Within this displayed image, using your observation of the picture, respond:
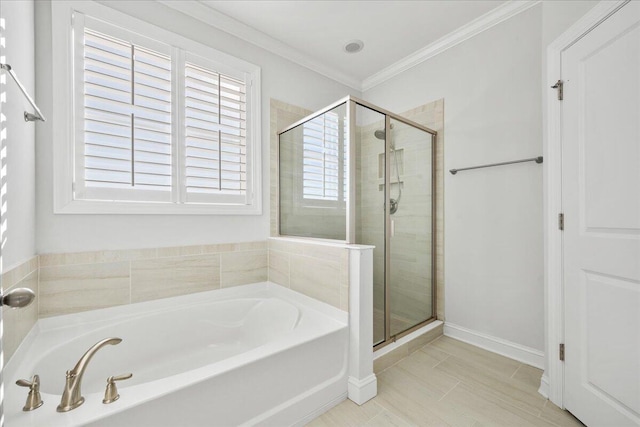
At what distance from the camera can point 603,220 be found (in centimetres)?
129

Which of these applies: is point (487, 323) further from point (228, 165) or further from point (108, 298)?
point (108, 298)

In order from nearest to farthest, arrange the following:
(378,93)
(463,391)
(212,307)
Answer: (463,391) → (212,307) → (378,93)

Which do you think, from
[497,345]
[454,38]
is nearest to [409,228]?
[497,345]

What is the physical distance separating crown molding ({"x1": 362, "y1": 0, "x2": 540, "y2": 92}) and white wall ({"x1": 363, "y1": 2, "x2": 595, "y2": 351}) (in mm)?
45

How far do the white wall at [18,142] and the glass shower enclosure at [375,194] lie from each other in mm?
1542

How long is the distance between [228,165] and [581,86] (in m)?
2.20

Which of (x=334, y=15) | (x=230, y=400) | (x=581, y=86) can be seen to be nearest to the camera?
(x=230, y=400)

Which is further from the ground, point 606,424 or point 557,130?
point 557,130

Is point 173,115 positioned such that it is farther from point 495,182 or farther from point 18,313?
point 495,182

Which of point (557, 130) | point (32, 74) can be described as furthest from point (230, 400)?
point (557, 130)

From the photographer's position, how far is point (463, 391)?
170 cm

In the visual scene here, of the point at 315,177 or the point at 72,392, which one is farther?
the point at 315,177

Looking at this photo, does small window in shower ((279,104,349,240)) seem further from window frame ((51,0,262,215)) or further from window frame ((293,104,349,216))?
window frame ((51,0,262,215))

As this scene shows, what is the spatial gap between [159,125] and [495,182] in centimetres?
248
